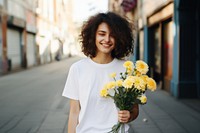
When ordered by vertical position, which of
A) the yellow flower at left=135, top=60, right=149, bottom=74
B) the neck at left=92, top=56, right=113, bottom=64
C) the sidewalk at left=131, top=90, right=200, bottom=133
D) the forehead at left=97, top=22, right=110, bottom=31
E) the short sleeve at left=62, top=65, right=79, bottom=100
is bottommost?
the sidewalk at left=131, top=90, right=200, bottom=133

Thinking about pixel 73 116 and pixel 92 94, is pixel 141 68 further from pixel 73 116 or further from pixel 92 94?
pixel 73 116

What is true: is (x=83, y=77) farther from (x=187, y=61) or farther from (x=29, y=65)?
(x=29, y=65)

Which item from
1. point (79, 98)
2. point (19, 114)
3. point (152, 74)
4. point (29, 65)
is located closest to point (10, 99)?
point (19, 114)

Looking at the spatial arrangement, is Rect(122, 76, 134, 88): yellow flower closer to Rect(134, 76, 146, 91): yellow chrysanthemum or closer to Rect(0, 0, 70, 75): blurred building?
Rect(134, 76, 146, 91): yellow chrysanthemum

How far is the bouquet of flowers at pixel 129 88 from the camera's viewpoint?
6.22 ft

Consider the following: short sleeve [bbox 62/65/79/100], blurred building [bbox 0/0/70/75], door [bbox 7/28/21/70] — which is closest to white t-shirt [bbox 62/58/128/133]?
short sleeve [bbox 62/65/79/100]

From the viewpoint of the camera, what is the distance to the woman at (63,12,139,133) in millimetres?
2148

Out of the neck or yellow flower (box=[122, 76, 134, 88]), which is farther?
the neck

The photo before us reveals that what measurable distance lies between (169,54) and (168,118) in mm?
5332

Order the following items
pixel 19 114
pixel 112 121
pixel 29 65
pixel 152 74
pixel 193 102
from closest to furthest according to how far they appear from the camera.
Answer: pixel 112 121, pixel 19 114, pixel 193 102, pixel 152 74, pixel 29 65

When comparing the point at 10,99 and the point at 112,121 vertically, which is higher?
the point at 112,121

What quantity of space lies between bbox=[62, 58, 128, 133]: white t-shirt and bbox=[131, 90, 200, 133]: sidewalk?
12.9 feet

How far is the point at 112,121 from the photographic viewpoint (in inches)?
84.5

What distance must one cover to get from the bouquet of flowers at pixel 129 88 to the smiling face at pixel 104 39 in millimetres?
262
